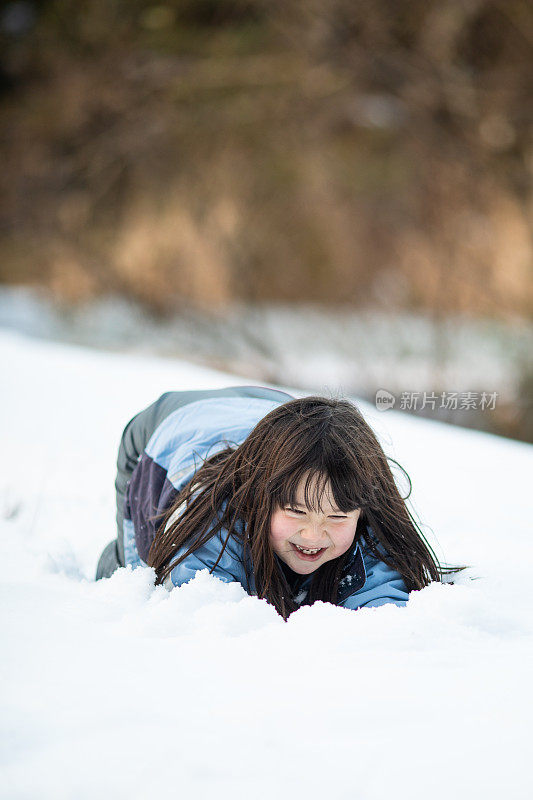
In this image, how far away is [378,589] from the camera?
1.34 meters

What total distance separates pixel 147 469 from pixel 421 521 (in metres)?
0.65

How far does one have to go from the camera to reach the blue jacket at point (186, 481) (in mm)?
1332

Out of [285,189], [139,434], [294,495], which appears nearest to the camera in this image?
[294,495]

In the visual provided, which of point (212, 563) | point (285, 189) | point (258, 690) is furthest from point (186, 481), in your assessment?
point (285, 189)

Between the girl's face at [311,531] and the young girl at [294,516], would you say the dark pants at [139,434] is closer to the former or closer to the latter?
the young girl at [294,516]

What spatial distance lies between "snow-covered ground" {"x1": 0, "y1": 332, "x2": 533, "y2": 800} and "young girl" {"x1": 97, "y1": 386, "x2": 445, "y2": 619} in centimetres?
10

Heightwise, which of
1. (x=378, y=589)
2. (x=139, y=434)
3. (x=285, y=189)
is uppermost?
(x=285, y=189)

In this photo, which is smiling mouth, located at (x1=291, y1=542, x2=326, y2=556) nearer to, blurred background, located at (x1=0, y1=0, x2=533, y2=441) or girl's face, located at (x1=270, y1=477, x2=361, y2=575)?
girl's face, located at (x1=270, y1=477, x2=361, y2=575)

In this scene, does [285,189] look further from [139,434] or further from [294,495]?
[294,495]

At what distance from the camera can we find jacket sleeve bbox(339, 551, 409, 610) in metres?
1.32

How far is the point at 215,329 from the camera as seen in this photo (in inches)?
285

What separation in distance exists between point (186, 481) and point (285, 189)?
843cm

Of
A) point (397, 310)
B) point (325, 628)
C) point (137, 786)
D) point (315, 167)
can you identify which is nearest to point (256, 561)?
point (325, 628)

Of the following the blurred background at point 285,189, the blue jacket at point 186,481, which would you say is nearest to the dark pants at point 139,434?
the blue jacket at point 186,481
